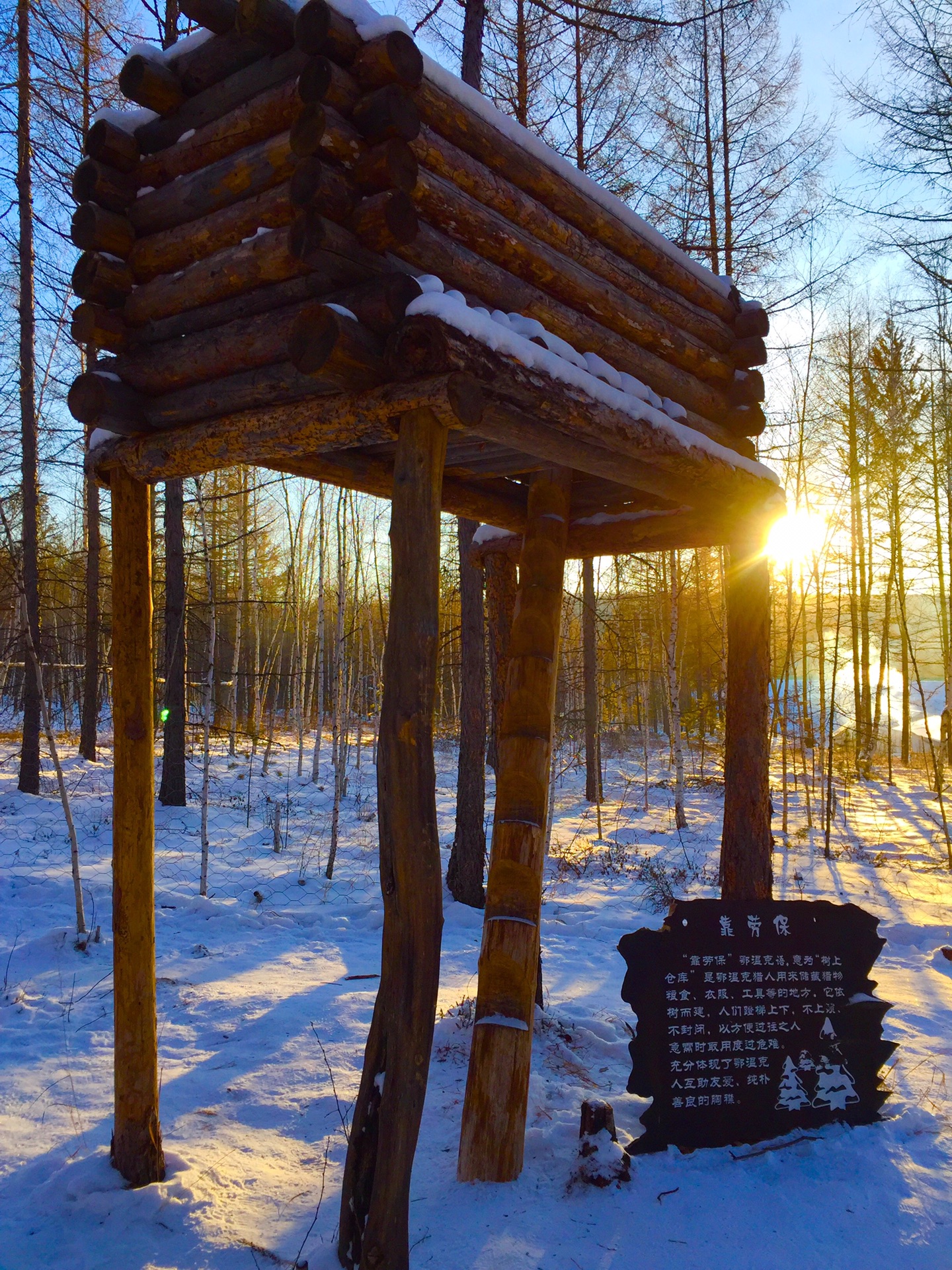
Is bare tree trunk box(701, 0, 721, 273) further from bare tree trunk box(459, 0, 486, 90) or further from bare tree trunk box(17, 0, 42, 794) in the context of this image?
bare tree trunk box(17, 0, 42, 794)

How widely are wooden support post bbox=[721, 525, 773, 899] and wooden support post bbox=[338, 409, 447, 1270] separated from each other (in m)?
2.49

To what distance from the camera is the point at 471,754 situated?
7852 millimetres

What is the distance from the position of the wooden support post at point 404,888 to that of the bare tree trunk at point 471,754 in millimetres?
4993

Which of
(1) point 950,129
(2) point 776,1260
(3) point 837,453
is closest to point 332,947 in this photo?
(2) point 776,1260

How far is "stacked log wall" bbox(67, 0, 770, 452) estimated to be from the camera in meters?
2.54

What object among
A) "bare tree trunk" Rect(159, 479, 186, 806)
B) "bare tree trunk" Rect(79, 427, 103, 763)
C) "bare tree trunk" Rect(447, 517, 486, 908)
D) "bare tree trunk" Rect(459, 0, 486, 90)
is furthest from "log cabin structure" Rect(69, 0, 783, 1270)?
"bare tree trunk" Rect(79, 427, 103, 763)

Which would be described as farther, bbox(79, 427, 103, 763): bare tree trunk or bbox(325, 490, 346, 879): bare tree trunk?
bbox(79, 427, 103, 763): bare tree trunk

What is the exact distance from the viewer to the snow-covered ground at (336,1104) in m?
2.96

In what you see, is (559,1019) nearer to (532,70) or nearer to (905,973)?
(905,973)

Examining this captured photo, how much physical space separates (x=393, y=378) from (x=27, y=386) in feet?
33.4

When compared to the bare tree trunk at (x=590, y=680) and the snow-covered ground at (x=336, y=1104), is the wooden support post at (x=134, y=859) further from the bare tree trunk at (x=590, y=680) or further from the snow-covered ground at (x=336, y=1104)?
the bare tree trunk at (x=590, y=680)

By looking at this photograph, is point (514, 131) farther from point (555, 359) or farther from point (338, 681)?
point (338, 681)

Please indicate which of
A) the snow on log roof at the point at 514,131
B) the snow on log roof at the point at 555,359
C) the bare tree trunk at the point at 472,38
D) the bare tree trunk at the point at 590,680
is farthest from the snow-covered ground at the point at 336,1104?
the bare tree trunk at the point at 472,38

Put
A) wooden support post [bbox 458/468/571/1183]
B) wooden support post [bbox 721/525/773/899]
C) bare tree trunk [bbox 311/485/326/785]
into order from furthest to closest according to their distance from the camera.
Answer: bare tree trunk [bbox 311/485/326/785]
wooden support post [bbox 721/525/773/899]
wooden support post [bbox 458/468/571/1183]
